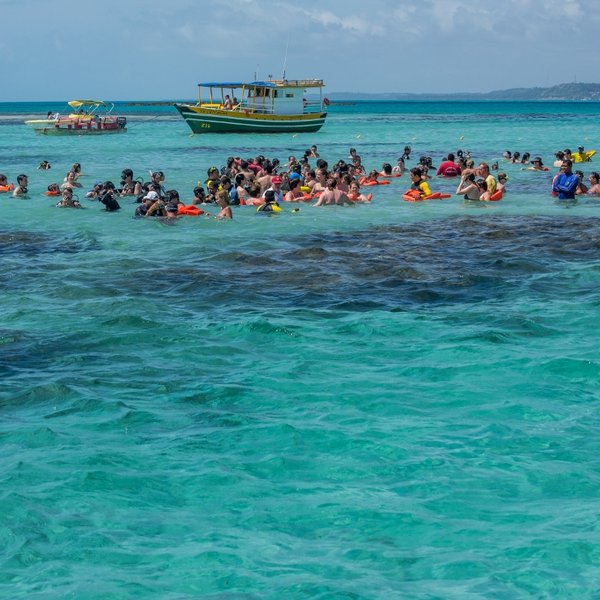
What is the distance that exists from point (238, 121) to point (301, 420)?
5179cm

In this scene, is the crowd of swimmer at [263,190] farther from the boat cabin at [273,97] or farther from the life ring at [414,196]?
the boat cabin at [273,97]

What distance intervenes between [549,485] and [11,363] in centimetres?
671

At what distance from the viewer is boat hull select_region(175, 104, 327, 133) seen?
59562 mm

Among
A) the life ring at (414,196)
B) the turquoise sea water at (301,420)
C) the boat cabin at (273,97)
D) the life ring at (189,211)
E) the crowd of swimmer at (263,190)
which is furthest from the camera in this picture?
the boat cabin at (273,97)

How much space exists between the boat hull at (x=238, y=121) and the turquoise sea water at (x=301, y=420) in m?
41.4

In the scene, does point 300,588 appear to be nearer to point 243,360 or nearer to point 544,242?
point 243,360

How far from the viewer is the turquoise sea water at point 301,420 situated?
6.80 m

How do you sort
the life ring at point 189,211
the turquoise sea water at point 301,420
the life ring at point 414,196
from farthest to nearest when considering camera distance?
the life ring at point 414,196 → the life ring at point 189,211 → the turquoise sea water at point 301,420

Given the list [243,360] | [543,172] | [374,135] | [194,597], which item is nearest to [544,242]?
[243,360]

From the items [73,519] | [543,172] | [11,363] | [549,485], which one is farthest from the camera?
[543,172]

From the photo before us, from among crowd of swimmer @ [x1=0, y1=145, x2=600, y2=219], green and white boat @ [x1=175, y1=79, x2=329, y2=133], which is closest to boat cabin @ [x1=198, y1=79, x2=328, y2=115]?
green and white boat @ [x1=175, y1=79, x2=329, y2=133]

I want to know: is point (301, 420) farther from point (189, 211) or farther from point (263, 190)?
point (263, 190)

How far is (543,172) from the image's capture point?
35812mm

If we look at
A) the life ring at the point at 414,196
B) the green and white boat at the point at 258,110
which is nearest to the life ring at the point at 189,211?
the life ring at the point at 414,196
